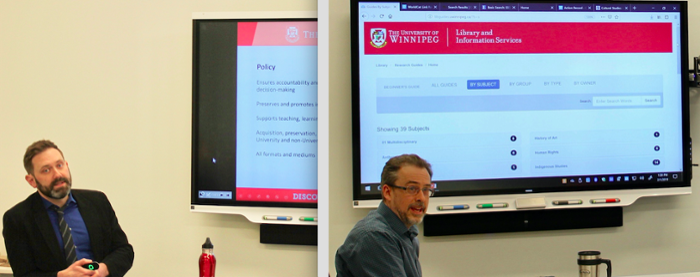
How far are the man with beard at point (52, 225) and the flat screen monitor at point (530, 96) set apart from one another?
62 cm

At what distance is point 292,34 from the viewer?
1.24 m

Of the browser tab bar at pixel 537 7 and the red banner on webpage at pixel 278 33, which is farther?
the browser tab bar at pixel 537 7

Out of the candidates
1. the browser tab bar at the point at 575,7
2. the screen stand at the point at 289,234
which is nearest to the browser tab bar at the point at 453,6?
the browser tab bar at the point at 575,7

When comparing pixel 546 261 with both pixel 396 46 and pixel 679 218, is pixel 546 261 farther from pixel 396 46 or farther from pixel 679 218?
pixel 396 46

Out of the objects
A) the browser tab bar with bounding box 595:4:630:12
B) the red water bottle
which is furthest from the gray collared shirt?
the browser tab bar with bounding box 595:4:630:12

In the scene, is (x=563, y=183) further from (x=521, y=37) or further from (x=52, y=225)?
(x=52, y=225)

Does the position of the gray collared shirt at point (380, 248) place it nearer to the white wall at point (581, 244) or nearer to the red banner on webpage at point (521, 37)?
the white wall at point (581, 244)

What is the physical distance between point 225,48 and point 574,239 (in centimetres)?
100

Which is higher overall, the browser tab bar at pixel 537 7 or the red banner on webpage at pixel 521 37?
the browser tab bar at pixel 537 7

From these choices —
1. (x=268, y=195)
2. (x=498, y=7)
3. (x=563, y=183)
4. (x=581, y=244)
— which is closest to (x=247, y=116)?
(x=268, y=195)

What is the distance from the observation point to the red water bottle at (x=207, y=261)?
1198 mm

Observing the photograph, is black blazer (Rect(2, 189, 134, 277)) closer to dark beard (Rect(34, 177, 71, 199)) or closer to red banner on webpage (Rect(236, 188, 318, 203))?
dark beard (Rect(34, 177, 71, 199))

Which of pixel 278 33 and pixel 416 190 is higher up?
pixel 278 33

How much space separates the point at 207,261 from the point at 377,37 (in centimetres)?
66
